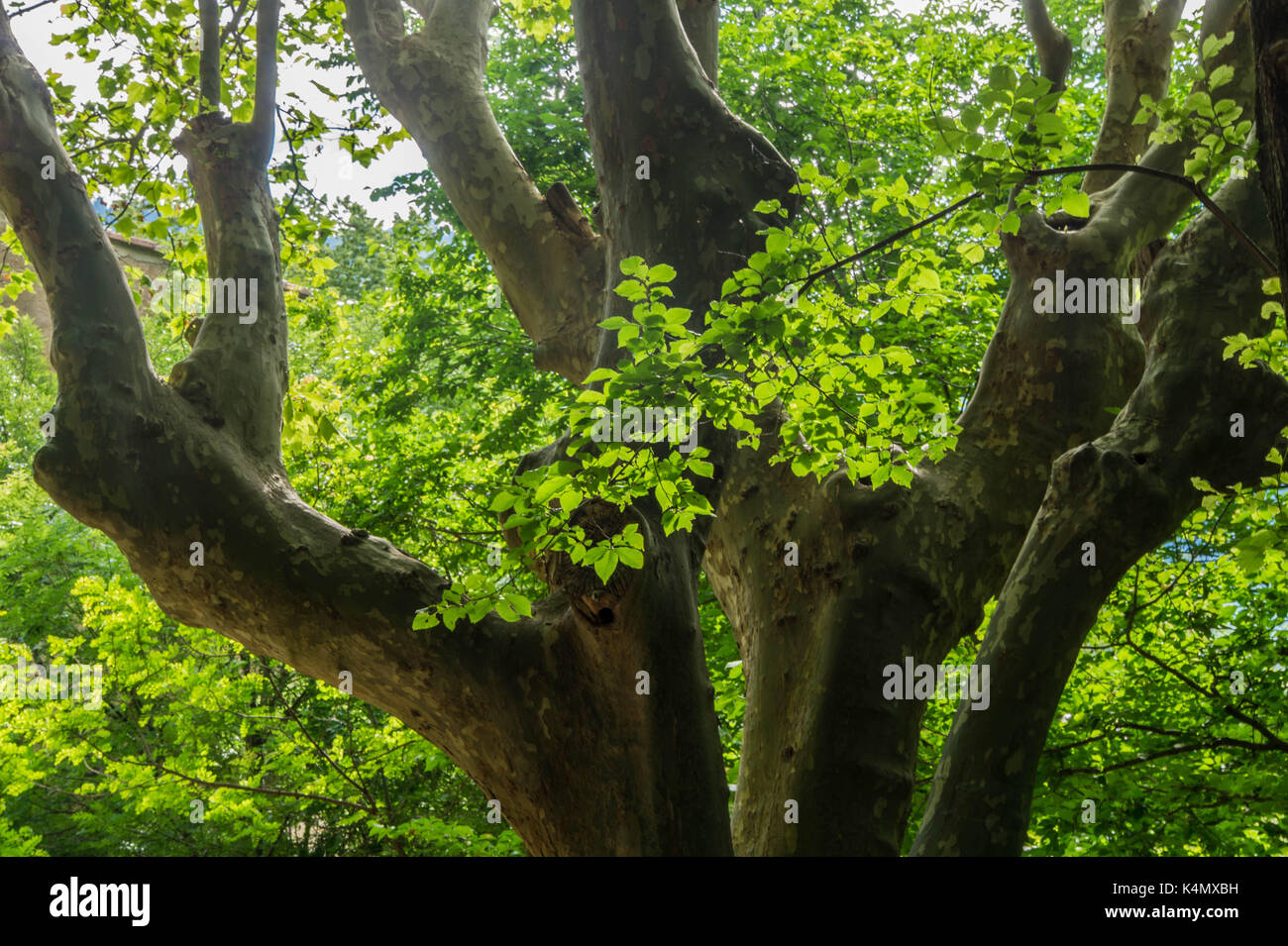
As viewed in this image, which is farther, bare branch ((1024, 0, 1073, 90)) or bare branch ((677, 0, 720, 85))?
bare branch ((1024, 0, 1073, 90))

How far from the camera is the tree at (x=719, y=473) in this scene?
3.13 meters

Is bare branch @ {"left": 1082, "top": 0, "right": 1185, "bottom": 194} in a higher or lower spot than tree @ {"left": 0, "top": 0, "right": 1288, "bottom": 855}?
higher

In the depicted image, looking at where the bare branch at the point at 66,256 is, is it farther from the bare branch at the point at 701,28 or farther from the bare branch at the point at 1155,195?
the bare branch at the point at 1155,195

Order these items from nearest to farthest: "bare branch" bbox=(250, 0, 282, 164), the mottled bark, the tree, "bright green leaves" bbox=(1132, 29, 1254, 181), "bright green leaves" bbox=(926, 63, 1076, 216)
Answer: "bright green leaves" bbox=(926, 63, 1076, 216), "bright green leaves" bbox=(1132, 29, 1254, 181), the tree, the mottled bark, "bare branch" bbox=(250, 0, 282, 164)

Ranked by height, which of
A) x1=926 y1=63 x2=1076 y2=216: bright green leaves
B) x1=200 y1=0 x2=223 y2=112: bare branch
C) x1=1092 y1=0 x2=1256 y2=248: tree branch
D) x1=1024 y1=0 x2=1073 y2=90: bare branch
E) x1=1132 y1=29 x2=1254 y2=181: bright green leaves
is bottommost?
x1=926 y1=63 x2=1076 y2=216: bright green leaves

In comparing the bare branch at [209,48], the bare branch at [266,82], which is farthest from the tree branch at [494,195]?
the bare branch at [209,48]

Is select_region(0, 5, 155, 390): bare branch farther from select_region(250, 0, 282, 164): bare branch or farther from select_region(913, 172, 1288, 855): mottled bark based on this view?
select_region(913, 172, 1288, 855): mottled bark

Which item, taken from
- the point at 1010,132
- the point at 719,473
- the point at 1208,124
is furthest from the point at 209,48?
the point at 1208,124

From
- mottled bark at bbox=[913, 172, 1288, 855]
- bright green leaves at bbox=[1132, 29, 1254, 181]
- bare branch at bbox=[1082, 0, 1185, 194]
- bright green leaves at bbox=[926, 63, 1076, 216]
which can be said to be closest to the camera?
bright green leaves at bbox=[926, 63, 1076, 216]

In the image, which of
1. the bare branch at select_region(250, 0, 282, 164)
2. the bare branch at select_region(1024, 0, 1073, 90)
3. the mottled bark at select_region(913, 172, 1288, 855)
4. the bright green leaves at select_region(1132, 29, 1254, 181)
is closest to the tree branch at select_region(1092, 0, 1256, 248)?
the mottled bark at select_region(913, 172, 1288, 855)

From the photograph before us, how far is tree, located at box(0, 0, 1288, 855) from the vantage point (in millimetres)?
3133

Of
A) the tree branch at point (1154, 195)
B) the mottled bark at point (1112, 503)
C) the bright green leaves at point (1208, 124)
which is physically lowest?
the mottled bark at point (1112, 503)

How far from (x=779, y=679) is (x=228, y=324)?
2.62m
